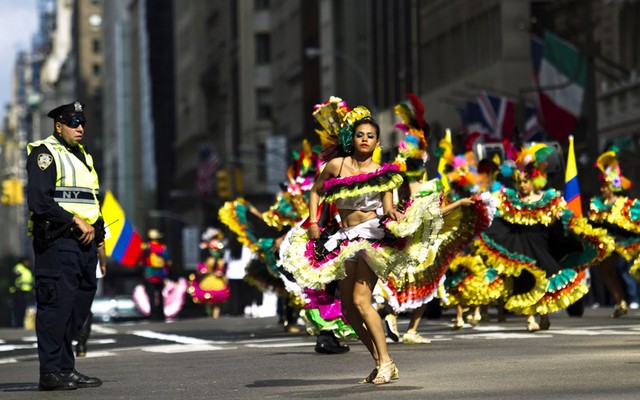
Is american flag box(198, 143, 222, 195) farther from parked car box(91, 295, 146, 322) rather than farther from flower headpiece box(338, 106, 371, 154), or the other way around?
flower headpiece box(338, 106, 371, 154)

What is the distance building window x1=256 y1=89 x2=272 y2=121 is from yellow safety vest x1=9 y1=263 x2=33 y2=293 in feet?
206

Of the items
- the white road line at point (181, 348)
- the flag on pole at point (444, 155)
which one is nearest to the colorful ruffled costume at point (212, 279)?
the flag on pole at point (444, 155)

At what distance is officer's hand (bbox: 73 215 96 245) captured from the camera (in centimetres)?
1334

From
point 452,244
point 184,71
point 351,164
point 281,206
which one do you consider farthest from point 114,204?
point 184,71

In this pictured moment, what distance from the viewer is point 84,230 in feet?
43.8

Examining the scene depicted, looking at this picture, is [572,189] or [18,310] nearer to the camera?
[572,189]

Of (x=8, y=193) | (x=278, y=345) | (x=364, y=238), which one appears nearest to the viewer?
(x=364, y=238)

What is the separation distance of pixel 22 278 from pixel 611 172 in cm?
2052

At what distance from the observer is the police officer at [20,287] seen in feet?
136

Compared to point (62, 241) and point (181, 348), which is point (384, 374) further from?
point (181, 348)

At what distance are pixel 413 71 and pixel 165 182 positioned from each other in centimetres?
8469

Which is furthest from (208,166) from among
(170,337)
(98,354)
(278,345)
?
(278,345)

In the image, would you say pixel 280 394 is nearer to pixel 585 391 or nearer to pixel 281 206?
pixel 585 391

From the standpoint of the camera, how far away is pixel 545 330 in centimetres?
2020
